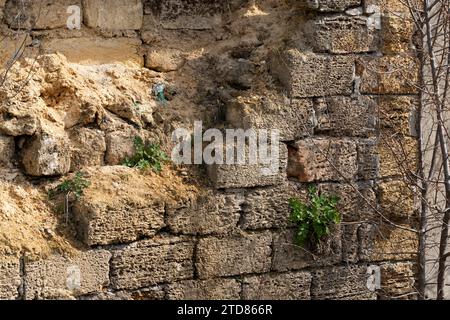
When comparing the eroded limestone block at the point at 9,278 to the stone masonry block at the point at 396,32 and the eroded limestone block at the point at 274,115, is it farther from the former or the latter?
the stone masonry block at the point at 396,32

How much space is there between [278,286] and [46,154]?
1.72m

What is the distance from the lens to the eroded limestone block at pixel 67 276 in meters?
5.17

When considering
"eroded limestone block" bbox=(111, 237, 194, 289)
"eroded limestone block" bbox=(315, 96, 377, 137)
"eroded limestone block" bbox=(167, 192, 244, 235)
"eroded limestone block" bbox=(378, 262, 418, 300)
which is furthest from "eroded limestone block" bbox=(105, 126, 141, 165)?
"eroded limestone block" bbox=(378, 262, 418, 300)

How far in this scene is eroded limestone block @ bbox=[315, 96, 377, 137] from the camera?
604cm

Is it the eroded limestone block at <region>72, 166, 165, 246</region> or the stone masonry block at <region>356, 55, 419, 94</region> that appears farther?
the stone masonry block at <region>356, 55, 419, 94</region>

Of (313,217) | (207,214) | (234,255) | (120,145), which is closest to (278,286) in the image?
(234,255)

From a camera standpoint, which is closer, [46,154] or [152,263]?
[46,154]

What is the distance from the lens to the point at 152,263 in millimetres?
5555

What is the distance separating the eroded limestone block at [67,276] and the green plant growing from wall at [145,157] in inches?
23.3

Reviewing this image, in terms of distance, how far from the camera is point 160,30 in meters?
5.91

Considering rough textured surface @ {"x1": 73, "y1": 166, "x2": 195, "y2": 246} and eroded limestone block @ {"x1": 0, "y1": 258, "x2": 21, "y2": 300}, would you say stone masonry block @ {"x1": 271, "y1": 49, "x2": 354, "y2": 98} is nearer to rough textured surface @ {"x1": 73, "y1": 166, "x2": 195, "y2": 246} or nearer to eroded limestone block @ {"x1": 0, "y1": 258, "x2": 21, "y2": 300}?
A: rough textured surface @ {"x1": 73, "y1": 166, "x2": 195, "y2": 246}

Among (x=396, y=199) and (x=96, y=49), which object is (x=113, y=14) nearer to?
(x=96, y=49)

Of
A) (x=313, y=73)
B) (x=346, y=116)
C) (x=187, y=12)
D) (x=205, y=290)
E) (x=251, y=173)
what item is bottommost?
(x=205, y=290)

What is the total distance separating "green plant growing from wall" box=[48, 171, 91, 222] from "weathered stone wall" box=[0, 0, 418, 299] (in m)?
0.06
